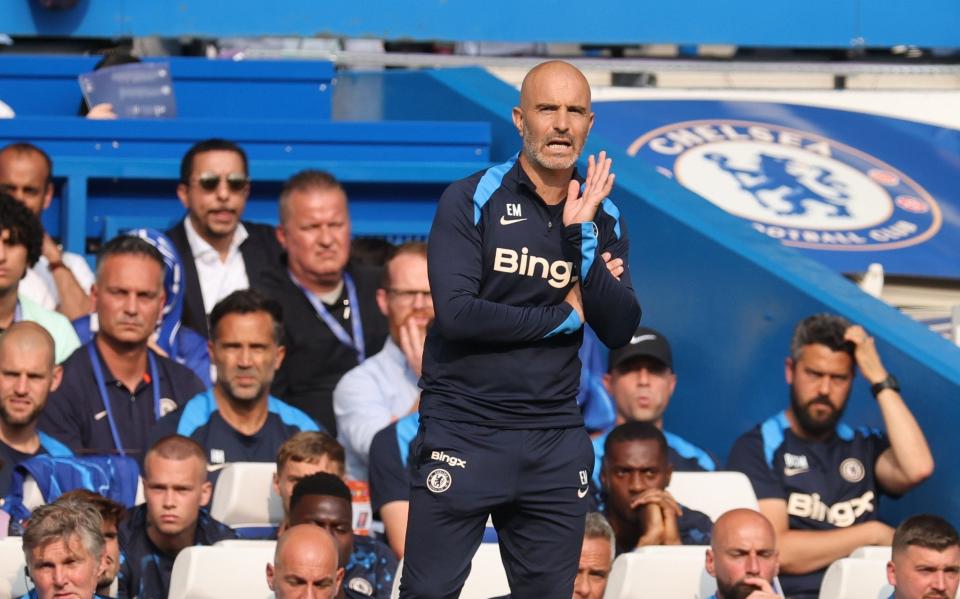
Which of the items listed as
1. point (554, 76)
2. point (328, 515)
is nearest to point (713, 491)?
point (328, 515)

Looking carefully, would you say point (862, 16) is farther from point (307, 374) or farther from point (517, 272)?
point (517, 272)

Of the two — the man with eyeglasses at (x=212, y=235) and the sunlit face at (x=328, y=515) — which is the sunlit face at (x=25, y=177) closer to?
the man with eyeglasses at (x=212, y=235)

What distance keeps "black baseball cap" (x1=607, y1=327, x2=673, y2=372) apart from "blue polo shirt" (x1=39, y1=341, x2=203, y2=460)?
5.89 ft

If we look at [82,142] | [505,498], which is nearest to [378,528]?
[505,498]

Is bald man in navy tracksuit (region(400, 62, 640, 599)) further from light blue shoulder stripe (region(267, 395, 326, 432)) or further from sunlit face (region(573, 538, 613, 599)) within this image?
light blue shoulder stripe (region(267, 395, 326, 432))

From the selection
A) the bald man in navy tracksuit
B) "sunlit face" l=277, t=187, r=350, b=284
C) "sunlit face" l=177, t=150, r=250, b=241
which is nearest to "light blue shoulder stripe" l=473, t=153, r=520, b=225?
the bald man in navy tracksuit

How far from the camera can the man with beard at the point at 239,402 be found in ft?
23.3

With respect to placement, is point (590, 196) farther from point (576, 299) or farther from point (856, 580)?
point (856, 580)

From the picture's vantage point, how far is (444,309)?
433 centimetres

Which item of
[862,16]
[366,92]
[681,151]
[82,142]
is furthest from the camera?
[862,16]

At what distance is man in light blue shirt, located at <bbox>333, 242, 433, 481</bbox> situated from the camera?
7.44 metres

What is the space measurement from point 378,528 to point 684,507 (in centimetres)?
119

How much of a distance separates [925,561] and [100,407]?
324cm

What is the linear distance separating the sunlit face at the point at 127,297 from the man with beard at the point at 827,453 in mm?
2468
